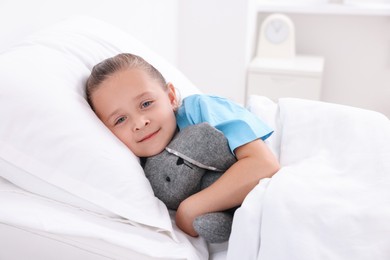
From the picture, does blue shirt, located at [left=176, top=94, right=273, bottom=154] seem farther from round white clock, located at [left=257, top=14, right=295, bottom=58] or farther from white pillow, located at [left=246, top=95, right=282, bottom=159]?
round white clock, located at [left=257, top=14, right=295, bottom=58]

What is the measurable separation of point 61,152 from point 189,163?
27 cm

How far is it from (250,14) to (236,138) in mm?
Answer: 1714

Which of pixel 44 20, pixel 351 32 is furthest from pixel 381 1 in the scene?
pixel 44 20

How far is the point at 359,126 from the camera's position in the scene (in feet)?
3.84

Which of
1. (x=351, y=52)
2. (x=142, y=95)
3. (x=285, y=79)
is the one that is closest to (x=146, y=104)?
(x=142, y=95)

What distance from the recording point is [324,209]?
87 cm

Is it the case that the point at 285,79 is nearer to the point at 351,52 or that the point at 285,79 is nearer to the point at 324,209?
the point at 351,52

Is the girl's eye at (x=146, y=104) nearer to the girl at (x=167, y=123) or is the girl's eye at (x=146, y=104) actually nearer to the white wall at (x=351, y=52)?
the girl at (x=167, y=123)

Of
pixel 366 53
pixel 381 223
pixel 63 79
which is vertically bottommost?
pixel 366 53

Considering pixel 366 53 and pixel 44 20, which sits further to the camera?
pixel 366 53

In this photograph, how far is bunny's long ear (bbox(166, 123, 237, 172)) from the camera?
102 cm

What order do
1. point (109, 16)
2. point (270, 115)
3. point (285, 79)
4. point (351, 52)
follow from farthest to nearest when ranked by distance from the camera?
point (351, 52) → point (285, 79) → point (109, 16) → point (270, 115)

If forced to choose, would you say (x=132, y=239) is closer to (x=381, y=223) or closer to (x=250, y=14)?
(x=381, y=223)

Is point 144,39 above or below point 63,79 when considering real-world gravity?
A: below
